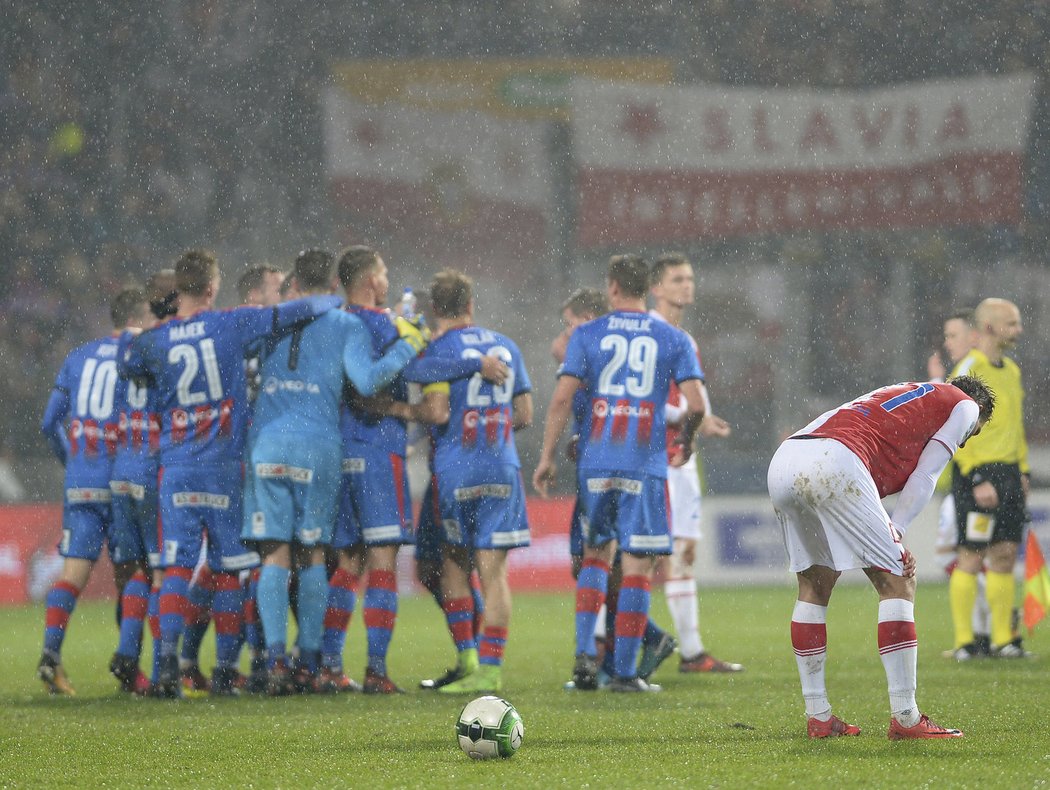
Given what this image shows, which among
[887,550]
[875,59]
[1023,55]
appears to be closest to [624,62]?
[875,59]

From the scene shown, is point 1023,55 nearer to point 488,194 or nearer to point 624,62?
point 624,62

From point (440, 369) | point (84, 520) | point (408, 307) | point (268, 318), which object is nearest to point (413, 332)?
point (440, 369)

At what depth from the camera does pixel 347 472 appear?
7152 millimetres

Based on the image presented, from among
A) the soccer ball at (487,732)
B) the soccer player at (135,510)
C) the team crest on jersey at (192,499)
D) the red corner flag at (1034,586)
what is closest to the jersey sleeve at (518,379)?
the team crest on jersey at (192,499)

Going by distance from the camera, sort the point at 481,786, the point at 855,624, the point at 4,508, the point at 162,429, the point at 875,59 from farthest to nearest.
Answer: the point at 875,59 < the point at 4,508 < the point at 855,624 < the point at 162,429 < the point at 481,786

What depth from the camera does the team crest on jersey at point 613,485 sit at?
22.8ft

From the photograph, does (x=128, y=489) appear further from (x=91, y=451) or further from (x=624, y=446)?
(x=624, y=446)

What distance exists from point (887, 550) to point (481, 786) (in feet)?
5.11

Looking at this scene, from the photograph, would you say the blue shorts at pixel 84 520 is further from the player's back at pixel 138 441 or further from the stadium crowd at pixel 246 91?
the stadium crowd at pixel 246 91

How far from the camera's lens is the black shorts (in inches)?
339

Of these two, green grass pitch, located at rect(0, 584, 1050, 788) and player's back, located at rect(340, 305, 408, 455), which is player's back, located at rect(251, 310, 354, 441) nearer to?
player's back, located at rect(340, 305, 408, 455)

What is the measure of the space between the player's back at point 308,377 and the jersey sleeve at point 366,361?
46 mm

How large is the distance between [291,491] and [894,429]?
2948 millimetres

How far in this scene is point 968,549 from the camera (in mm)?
8766
